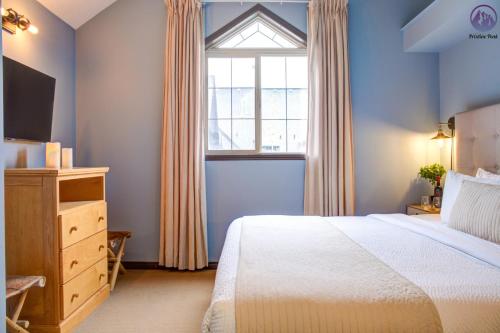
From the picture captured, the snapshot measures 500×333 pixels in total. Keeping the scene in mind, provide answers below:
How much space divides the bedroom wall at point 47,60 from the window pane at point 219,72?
142 cm

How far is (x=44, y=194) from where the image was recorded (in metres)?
1.98

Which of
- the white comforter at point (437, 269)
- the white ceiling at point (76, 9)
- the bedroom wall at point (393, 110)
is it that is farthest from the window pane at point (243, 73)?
the white comforter at point (437, 269)

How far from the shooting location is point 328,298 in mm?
1076

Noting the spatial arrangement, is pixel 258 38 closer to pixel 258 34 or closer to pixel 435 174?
pixel 258 34

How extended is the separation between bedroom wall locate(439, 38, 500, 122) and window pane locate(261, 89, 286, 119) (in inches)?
65.3

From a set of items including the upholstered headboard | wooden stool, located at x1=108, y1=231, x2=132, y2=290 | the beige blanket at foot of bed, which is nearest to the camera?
the beige blanket at foot of bed

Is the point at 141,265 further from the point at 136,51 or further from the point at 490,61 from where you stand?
the point at 490,61

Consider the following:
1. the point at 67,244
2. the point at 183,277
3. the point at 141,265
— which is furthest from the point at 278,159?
the point at 67,244

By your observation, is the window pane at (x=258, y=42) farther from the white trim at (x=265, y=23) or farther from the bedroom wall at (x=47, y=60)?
the bedroom wall at (x=47, y=60)

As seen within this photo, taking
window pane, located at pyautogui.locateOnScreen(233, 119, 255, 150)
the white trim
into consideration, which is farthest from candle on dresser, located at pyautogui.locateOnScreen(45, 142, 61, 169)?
the white trim

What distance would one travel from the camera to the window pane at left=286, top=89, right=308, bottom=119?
132 inches

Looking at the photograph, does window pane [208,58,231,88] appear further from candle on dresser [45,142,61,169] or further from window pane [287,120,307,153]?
candle on dresser [45,142,61,169]

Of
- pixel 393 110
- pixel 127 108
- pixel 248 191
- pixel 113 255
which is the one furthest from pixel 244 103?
pixel 113 255

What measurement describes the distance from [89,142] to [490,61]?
150 inches
